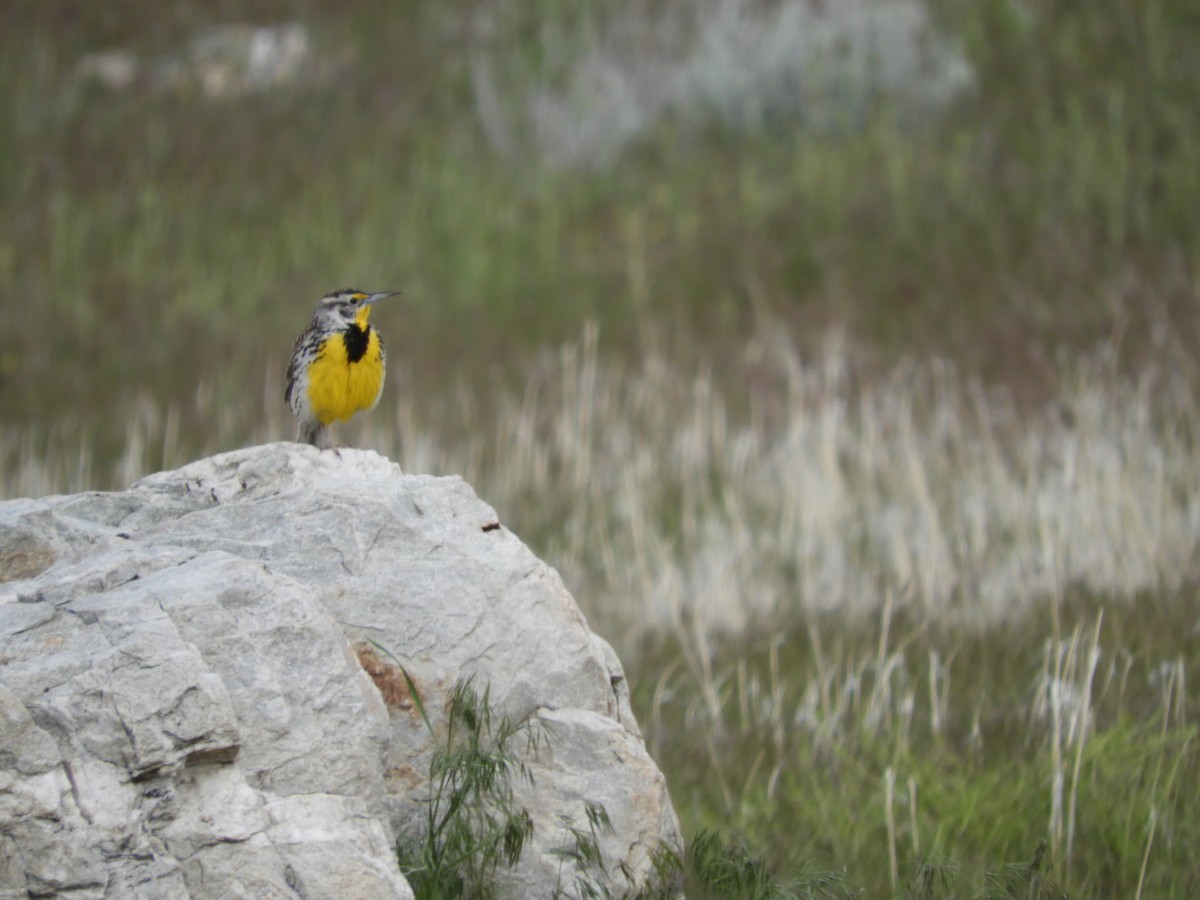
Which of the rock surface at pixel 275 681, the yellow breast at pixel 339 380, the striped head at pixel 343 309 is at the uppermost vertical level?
the striped head at pixel 343 309

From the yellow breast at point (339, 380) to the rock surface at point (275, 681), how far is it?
73cm

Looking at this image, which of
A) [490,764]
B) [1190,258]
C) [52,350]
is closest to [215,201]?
[52,350]

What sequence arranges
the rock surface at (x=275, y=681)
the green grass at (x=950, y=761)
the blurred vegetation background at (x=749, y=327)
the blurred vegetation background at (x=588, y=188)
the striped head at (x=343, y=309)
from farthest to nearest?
the blurred vegetation background at (x=588, y=188)
the blurred vegetation background at (x=749, y=327)
the striped head at (x=343, y=309)
the green grass at (x=950, y=761)
the rock surface at (x=275, y=681)

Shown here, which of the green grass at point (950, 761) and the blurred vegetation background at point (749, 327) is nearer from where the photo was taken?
the green grass at point (950, 761)

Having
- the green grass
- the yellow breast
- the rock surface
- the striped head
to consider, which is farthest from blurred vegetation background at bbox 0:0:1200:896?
the striped head

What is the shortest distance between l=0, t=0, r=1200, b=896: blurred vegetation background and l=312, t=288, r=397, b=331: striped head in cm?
172

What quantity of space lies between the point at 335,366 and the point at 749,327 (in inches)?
375

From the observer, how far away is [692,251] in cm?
1495

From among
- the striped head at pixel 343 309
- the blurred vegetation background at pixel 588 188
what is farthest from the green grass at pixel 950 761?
the blurred vegetation background at pixel 588 188

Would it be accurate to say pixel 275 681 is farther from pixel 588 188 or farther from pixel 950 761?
pixel 588 188

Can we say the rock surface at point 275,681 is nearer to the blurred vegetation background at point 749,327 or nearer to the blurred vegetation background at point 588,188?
the blurred vegetation background at point 749,327

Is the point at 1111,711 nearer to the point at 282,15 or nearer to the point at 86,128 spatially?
the point at 86,128

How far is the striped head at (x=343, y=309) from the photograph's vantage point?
4.85 meters

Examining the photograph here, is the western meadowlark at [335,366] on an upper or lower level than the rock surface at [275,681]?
upper
